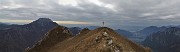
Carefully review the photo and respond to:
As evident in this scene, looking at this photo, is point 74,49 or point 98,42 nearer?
point 98,42

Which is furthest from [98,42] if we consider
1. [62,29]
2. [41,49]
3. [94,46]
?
[62,29]

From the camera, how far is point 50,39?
13262cm

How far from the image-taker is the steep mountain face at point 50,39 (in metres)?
124

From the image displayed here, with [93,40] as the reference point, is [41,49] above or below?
below

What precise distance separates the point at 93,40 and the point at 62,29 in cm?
6552

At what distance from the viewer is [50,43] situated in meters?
130

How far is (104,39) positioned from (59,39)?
206 feet

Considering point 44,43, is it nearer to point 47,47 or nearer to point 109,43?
point 47,47

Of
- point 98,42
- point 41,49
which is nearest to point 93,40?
point 98,42

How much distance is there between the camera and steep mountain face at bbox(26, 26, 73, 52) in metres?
124

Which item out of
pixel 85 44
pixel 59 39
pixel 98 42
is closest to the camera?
pixel 98 42

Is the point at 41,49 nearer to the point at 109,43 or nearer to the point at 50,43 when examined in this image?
the point at 50,43

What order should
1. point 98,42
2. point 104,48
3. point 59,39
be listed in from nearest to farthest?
1. point 104,48
2. point 98,42
3. point 59,39

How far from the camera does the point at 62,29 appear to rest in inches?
5600
